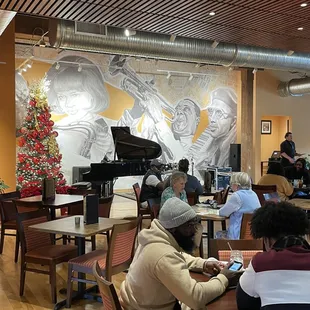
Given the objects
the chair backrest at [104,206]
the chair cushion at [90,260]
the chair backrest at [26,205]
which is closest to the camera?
the chair cushion at [90,260]

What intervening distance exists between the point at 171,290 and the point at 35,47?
10.9 meters

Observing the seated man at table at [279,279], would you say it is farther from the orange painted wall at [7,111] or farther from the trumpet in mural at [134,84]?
the trumpet in mural at [134,84]

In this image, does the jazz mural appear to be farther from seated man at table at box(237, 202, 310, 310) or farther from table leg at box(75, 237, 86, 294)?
seated man at table at box(237, 202, 310, 310)

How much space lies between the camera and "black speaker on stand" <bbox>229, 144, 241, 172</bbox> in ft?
50.3

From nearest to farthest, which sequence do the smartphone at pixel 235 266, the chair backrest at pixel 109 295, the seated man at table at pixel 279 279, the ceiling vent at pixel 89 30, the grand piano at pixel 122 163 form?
the seated man at table at pixel 279 279 < the chair backrest at pixel 109 295 < the smartphone at pixel 235 266 < the ceiling vent at pixel 89 30 < the grand piano at pixel 122 163

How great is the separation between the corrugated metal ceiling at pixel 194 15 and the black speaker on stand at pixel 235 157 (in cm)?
805

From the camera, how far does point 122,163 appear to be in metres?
9.98

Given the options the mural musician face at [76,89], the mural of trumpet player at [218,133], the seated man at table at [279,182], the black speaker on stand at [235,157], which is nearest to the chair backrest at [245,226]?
the seated man at table at [279,182]

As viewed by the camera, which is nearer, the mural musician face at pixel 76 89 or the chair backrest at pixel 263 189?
the chair backrest at pixel 263 189

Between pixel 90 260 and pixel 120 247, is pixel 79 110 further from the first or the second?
pixel 120 247

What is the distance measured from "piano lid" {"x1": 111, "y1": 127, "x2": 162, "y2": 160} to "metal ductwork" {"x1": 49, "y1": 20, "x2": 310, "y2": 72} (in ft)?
6.47

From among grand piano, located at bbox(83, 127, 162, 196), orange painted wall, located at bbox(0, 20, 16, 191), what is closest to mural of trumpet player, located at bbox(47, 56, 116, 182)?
grand piano, located at bbox(83, 127, 162, 196)

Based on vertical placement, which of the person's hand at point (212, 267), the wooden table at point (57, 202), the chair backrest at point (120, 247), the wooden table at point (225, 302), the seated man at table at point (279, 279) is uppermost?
the seated man at table at point (279, 279)

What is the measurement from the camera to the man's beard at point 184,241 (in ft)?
8.25
